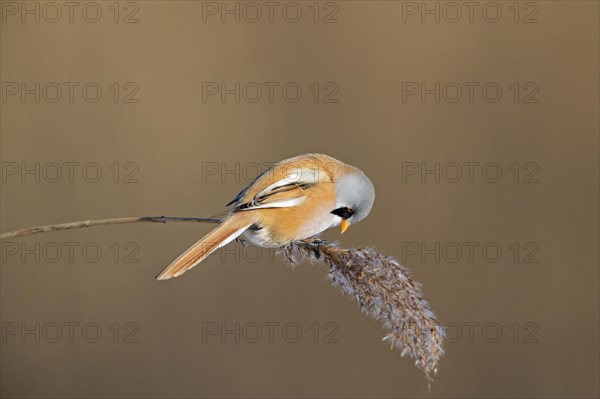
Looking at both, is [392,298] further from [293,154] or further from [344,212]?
[293,154]

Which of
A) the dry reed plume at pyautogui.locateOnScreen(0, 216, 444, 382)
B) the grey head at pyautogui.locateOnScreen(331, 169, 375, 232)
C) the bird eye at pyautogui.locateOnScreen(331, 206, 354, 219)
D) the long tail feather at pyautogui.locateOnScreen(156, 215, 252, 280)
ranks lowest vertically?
the dry reed plume at pyautogui.locateOnScreen(0, 216, 444, 382)

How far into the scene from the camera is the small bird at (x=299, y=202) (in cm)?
221

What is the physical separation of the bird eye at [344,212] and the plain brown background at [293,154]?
923 millimetres

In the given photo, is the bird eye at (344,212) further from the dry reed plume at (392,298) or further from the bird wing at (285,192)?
the dry reed plume at (392,298)

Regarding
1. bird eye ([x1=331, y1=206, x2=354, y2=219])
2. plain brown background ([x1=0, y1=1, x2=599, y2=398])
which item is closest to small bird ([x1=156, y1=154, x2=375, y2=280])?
bird eye ([x1=331, y1=206, x2=354, y2=219])

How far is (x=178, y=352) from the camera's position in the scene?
3.44 metres

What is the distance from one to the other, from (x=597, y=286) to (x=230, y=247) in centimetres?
216

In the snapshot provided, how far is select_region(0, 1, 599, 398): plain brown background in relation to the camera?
3.43 meters

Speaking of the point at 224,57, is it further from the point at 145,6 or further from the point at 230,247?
the point at 230,247

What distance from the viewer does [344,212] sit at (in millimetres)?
2324

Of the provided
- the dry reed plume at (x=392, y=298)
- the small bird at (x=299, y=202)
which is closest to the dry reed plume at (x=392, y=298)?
the dry reed plume at (x=392, y=298)

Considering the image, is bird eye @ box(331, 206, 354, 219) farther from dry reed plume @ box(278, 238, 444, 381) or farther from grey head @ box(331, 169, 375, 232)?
dry reed plume @ box(278, 238, 444, 381)

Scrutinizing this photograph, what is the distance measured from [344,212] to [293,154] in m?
1.43

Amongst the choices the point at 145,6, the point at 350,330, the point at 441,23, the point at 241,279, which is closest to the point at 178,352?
the point at 241,279
